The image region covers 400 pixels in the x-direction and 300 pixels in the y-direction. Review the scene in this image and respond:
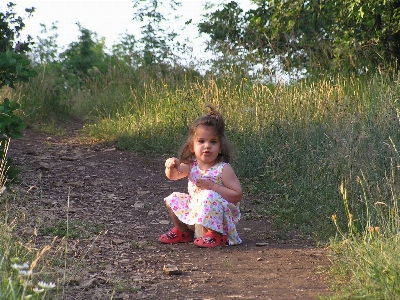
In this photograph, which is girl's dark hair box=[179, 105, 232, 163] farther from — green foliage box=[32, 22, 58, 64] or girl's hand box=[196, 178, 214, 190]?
green foliage box=[32, 22, 58, 64]

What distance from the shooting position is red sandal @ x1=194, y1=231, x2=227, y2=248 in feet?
15.3

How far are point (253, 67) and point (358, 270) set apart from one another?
674cm

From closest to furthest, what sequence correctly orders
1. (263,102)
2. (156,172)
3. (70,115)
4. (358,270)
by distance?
(358,270), (156,172), (263,102), (70,115)

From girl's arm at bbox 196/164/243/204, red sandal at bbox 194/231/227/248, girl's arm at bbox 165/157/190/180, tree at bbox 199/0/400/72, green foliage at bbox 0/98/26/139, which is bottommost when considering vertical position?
red sandal at bbox 194/231/227/248

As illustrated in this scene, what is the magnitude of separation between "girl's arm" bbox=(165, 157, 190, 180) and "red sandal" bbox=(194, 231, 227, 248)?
51 centimetres

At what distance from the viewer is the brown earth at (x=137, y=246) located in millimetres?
3604

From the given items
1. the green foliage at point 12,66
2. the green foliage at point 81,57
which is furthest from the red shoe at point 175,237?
the green foliage at point 81,57

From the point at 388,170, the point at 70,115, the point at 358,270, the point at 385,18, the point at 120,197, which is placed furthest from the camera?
the point at 70,115

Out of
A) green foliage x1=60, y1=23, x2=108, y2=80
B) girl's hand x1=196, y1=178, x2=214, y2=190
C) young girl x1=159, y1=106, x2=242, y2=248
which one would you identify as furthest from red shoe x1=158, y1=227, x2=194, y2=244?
green foliage x1=60, y1=23, x2=108, y2=80

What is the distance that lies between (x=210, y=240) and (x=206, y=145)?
0.73 m

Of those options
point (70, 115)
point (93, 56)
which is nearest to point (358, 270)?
point (70, 115)

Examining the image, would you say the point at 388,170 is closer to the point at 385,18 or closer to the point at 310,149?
the point at 310,149

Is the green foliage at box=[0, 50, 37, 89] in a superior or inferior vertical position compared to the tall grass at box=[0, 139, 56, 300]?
superior

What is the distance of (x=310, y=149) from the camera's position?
670 centimetres
